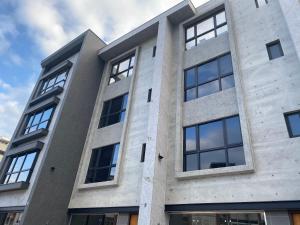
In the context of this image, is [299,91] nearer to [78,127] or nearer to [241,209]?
[241,209]

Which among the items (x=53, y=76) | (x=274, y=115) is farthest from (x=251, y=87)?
(x=53, y=76)

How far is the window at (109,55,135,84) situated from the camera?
15.7m

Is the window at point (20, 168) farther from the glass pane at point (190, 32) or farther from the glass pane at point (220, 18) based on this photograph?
the glass pane at point (220, 18)

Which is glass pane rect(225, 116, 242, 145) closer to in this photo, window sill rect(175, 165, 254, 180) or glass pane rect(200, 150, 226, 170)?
glass pane rect(200, 150, 226, 170)

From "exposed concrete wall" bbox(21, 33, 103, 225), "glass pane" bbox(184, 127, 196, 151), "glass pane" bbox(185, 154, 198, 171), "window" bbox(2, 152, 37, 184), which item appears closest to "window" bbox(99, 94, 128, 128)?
"exposed concrete wall" bbox(21, 33, 103, 225)

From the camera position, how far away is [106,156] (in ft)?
42.2

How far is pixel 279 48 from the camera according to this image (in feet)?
30.8

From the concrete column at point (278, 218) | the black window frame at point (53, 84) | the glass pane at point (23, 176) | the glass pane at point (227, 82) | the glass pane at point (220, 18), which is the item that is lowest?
the concrete column at point (278, 218)

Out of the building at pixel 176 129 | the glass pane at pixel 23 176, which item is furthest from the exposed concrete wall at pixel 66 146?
the glass pane at pixel 23 176

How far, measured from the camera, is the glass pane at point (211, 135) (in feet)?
30.1

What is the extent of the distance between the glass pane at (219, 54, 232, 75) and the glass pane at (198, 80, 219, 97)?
0.60 m

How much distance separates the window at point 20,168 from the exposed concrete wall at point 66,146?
1.32 m

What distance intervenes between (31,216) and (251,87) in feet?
35.9

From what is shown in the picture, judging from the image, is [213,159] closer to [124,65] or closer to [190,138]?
[190,138]
